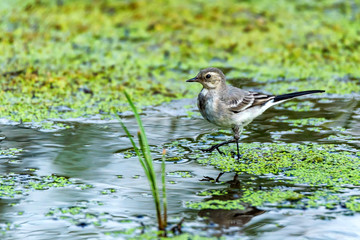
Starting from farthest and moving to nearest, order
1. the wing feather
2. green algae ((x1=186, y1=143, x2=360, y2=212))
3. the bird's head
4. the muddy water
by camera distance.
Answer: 1. the bird's head
2. the wing feather
3. green algae ((x1=186, y1=143, x2=360, y2=212))
4. the muddy water

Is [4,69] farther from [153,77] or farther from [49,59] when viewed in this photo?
[153,77]

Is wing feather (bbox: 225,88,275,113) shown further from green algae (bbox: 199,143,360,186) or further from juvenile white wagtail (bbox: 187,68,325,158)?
green algae (bbox: 199,143,360,186)

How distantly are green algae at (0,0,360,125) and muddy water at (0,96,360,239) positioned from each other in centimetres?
81

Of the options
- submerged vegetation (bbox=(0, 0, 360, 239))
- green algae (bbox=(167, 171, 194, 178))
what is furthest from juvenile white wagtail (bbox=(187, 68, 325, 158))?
green algae (bbox=(167, 171, 194, 178))

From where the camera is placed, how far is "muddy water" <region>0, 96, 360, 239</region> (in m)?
4.41

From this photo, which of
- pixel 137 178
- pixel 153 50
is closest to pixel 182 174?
pixel 137 178

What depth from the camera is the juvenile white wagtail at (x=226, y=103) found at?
6.20m

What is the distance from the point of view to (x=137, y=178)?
5523mm

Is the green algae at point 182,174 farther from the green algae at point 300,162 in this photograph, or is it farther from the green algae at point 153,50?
the green algae at point 153,50

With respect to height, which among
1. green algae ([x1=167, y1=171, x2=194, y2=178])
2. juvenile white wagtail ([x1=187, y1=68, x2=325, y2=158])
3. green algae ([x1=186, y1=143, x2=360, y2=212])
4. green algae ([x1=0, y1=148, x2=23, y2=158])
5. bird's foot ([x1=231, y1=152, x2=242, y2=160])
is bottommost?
green algae ([x1=186, y1=143, x2=360, y2=212])

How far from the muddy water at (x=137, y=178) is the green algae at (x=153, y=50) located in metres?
0.81

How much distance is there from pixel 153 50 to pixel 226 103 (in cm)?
466

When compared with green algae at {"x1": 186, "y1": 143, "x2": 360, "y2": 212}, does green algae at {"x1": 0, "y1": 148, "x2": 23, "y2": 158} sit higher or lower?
higher

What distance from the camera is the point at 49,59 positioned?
9930mm
